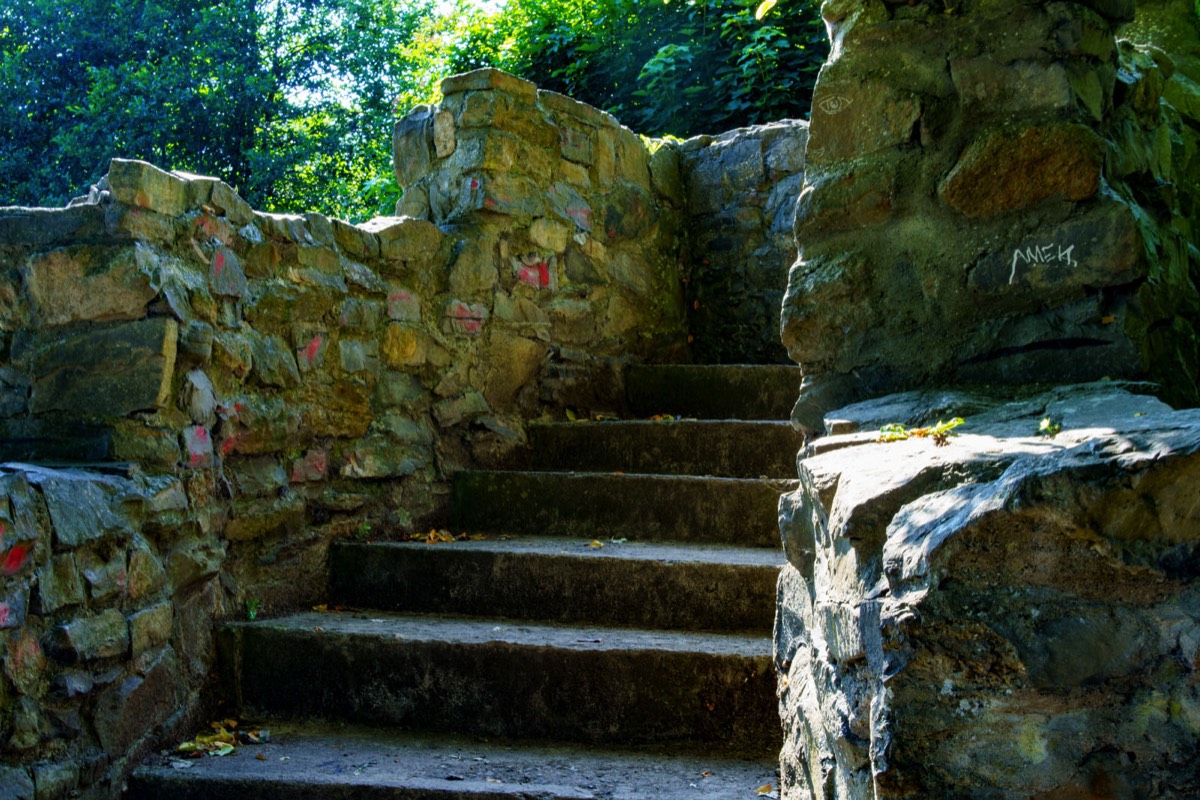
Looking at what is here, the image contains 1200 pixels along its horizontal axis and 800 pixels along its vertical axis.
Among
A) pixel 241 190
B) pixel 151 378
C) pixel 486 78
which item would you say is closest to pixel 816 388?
pixel 151 378

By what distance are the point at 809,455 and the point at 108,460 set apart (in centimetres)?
168

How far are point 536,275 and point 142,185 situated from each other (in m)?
1.78

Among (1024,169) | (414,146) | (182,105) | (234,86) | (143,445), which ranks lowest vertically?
(143,445)

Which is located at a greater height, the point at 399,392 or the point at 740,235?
the point at 740,235

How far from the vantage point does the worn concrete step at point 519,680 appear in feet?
8.72

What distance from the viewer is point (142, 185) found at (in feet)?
8.63

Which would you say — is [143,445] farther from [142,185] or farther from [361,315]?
[361,315]

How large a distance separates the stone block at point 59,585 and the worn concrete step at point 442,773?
18.6 inches

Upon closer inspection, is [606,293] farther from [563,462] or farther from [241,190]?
[241,190]

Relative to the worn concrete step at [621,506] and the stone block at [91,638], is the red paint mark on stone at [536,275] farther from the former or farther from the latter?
the stone block at [91,638]

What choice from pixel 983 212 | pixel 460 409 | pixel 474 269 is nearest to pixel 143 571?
pixel 460 409

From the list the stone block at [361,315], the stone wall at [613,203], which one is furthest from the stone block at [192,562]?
the stone wall at [613,203]

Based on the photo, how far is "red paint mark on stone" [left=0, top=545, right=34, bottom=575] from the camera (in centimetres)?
211

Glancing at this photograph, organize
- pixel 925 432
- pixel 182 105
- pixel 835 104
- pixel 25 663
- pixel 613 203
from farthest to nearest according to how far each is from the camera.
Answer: pixel 182 105 < pixel 613 203 < pixel 835 104 < pixel 25 663 < pixel 925 432
